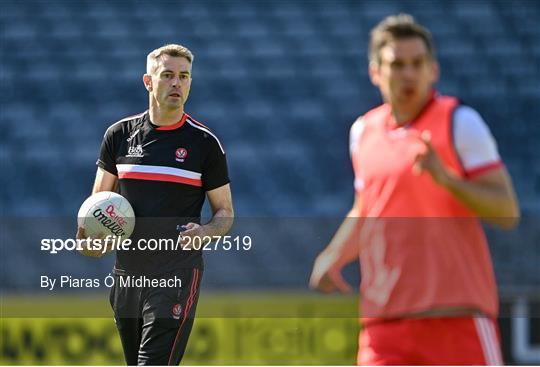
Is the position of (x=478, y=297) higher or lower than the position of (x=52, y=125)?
lower

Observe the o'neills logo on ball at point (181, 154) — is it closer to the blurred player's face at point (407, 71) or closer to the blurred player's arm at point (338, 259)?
the blurred player's arm at point (338, 259)

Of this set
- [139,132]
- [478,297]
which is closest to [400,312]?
[478,297]

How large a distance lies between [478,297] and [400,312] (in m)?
0.23

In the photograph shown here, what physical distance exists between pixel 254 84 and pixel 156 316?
5.12 m

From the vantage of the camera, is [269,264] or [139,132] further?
[269,264]

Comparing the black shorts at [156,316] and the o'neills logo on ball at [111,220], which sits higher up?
the o'neills logo on ball at [111,220]

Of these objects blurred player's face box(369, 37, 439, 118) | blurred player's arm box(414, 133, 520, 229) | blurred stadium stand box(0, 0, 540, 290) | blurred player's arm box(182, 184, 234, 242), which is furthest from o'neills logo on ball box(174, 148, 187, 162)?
blurred stadium stand box(0, 0, 540, 290)

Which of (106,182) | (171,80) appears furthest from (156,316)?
(171,80)

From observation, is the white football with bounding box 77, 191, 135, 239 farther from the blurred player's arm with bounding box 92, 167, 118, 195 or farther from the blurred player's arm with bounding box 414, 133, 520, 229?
the blurred player's arm with bounding box 414, 133, 520, 229

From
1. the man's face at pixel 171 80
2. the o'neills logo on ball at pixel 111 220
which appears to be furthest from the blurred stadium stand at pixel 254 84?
the man's face at pixel 171 80

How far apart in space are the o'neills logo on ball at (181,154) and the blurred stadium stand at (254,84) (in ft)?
11.5

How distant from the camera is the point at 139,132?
489 cm

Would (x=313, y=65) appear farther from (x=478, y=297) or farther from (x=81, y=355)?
(x=478, y=297)

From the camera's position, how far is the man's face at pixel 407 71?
9.91 feet
